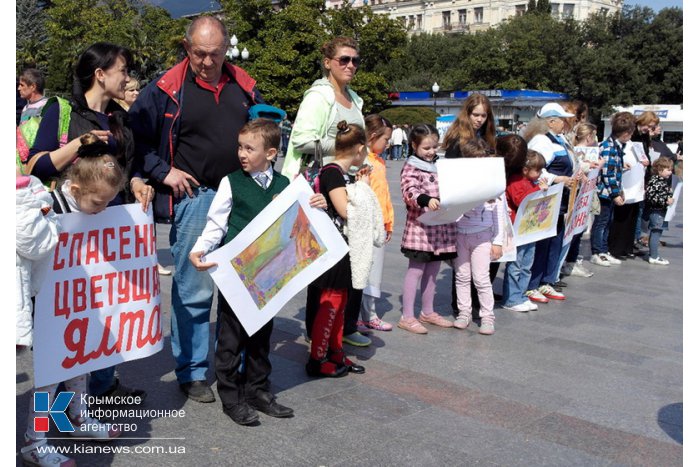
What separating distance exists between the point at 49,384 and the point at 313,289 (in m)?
2.10

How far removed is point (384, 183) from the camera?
590 centimetres

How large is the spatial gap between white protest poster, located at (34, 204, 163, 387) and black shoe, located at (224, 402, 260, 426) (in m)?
0.53

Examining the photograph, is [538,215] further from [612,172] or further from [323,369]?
[323,369]

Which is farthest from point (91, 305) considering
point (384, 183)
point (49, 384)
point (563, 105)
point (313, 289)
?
point (563, 105)

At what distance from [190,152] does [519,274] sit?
12.8 feet

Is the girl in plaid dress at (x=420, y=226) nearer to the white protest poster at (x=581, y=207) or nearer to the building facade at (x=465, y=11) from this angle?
the white protest poster at (x=581, y=207)

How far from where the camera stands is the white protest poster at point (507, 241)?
632cm

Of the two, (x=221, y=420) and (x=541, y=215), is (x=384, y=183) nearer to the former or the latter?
A: (x=541, y=215)

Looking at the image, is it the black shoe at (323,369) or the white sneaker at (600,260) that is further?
the white sneaker at (600,260)

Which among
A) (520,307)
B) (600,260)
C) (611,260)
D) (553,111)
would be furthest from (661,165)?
(520,307)

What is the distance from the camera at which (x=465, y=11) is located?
103250 mm

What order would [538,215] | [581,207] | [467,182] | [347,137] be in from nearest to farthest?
[347,137]
[467,182]
[538,215]
[581,207]

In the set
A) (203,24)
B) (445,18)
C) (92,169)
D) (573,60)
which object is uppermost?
(445,18)

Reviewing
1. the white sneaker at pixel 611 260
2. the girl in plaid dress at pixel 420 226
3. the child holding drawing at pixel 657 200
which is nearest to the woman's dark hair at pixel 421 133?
the girl in plaid dress at pixel 420 226
